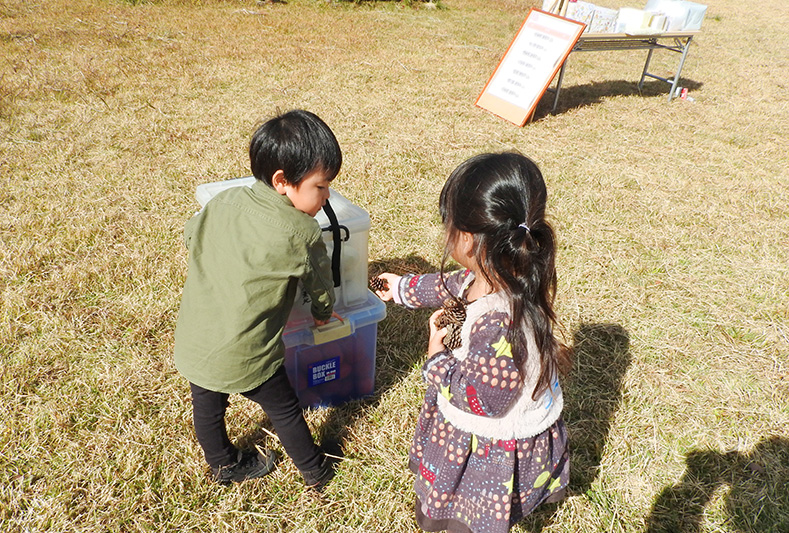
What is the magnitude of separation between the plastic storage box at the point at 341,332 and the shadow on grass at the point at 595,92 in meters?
4.77

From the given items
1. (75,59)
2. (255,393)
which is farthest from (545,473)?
(75,59)

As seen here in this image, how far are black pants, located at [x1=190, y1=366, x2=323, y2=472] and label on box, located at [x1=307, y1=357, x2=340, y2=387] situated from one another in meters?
0.30

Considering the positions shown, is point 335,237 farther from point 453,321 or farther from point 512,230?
point 512,230

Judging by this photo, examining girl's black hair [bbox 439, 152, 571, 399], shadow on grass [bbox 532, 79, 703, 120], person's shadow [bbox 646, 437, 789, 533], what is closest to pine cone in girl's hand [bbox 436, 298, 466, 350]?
girl's black hair [bbox 439, 152, 571, 399]

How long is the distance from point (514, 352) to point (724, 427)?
1.59 meters

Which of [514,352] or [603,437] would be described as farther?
[603,437]

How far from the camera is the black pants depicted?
1.79m

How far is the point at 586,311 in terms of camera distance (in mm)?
3105

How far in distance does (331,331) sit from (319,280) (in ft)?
1.20

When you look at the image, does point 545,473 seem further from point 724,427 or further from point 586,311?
Result: point 586,311

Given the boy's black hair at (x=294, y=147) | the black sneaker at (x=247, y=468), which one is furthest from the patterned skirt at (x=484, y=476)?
the boy's black hair at (x=294, y=147)

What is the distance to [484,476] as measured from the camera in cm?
160

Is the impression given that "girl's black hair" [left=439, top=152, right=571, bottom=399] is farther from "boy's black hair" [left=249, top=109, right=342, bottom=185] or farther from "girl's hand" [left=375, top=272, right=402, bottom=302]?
"girl's hand" [left=375, top=272, right=402, bottom=302]

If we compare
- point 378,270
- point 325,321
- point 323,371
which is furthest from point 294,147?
point 378,270
